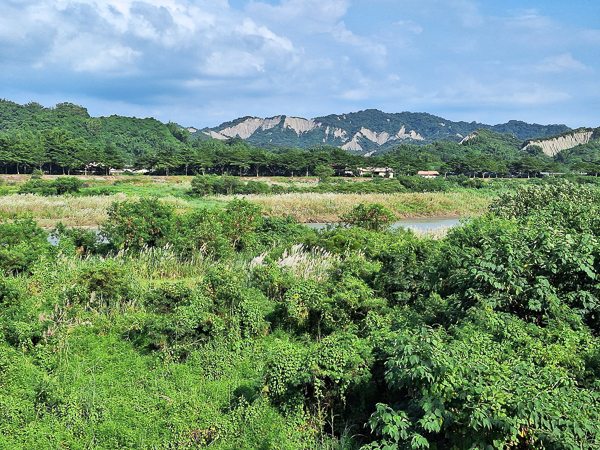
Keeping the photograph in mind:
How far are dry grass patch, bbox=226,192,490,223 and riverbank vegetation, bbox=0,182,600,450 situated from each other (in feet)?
55.2

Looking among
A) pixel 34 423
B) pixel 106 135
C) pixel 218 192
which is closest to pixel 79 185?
pixel 218 192

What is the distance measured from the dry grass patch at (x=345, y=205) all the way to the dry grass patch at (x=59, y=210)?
23.4ft

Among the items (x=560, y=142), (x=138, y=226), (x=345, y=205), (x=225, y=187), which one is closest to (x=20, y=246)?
(x=138, y=226)

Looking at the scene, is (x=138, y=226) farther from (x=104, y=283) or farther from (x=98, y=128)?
(x=98, y=128)

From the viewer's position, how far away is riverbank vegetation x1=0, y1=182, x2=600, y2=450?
3264 millimetres

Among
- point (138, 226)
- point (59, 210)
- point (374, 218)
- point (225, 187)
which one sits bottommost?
point (59, 210)

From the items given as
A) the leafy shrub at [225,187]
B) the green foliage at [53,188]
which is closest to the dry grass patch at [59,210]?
the green foliage at [53,188]

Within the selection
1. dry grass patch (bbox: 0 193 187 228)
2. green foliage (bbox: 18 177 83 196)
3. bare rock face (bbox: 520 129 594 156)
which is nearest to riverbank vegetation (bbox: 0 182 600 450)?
dry grass patch (bbox: 0 193 187 228)

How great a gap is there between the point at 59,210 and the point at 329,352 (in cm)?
2355

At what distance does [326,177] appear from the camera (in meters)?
56.7

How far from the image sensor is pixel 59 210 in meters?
23.4

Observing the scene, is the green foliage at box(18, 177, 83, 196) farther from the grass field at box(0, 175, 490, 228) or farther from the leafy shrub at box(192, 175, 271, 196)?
the leafy shrub at box(192, 175, 271, 196)

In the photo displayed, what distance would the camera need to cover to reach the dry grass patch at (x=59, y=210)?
21409mm

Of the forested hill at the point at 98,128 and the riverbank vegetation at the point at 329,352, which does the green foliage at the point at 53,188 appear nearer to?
the riverbank vegetation at the point at 329,352
